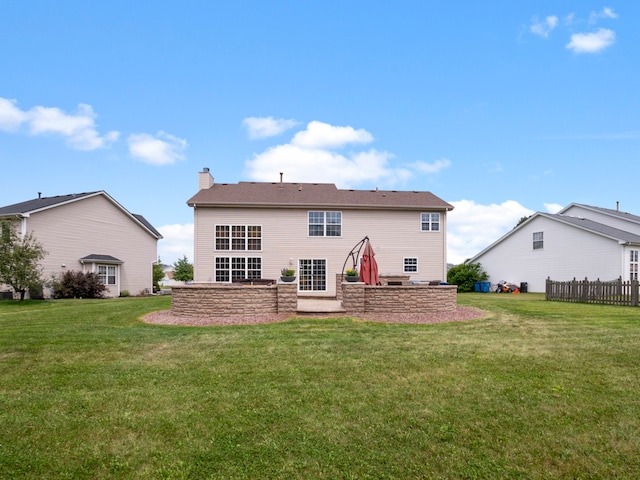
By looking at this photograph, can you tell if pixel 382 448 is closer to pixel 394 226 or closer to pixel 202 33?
pixel 202 33

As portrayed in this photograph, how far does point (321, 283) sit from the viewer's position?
24047mm

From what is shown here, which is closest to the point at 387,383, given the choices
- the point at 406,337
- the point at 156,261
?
the point at 406,337

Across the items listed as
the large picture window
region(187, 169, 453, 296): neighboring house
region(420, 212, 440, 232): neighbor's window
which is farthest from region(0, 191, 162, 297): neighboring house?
region(420, 212, 440, 232): neighbor's window

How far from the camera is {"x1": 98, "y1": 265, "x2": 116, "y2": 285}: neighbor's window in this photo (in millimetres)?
29094

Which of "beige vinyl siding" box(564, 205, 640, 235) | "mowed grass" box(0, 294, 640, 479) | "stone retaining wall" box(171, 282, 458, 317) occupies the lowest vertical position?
"mowed grass" box(0, 294, 640, 479)

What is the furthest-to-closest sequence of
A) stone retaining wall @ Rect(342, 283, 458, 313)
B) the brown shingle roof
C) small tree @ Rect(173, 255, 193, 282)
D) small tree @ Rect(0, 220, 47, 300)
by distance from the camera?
small tree @ Rect(173, 255, 193, 282) < the brown shingle roof < small tree @ Rect(0, 220, 47, 300) < stone retaining wall @ Rect(342, 283, 458, 313)

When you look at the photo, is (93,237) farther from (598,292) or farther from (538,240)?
(538,240)

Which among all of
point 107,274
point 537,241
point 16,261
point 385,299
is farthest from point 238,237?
point 537,241

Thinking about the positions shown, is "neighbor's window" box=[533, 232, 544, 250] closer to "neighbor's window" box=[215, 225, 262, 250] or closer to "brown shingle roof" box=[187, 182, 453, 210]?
"brown shingle roof" box=[187, 182, 453, 210]

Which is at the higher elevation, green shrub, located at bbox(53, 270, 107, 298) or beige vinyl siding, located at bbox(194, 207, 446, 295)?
beige vinyl siding, located at bbox(194, 207, 446, 295)

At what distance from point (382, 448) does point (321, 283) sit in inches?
782

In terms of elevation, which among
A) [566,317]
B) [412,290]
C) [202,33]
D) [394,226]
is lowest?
[566,317]

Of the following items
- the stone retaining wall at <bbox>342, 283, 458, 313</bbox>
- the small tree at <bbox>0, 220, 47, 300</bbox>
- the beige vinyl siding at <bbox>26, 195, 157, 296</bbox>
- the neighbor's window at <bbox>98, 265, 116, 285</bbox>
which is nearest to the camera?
the stone retaining wall at <bbox>342, 283, 458, 313</bbox>

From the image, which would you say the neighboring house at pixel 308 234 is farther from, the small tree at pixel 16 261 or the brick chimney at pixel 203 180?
the small tree at pixel 16 261
